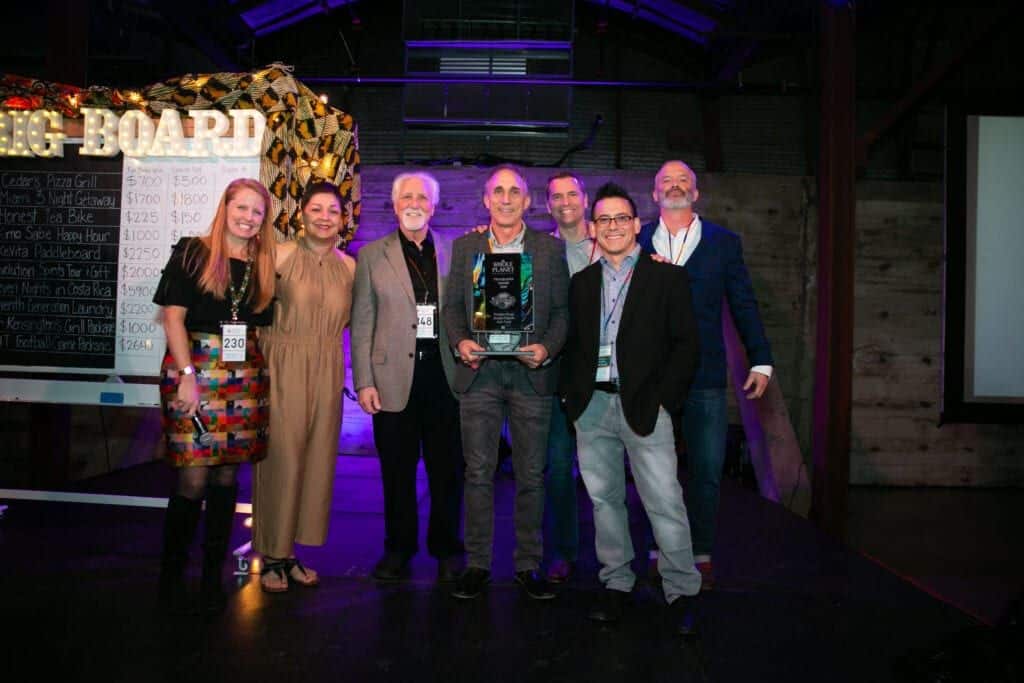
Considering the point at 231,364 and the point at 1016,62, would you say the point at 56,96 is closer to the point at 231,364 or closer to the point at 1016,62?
the point at 231,364

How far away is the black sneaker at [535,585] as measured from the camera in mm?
2754

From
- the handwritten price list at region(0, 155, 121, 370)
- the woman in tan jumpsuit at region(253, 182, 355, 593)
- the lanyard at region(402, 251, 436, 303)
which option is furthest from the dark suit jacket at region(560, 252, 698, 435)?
the handwritten price list at region(0, 155, 121, 370)

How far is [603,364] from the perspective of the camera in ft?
8.41

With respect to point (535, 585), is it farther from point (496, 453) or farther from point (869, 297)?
point (869, 297)

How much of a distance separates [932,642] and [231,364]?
9.02ft

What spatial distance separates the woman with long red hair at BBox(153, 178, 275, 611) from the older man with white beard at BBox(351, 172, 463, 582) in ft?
1.43

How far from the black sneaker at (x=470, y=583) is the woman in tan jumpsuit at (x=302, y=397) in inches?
24.7

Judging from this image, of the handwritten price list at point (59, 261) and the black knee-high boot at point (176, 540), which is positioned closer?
the black knee-high boot at point (176, 540)

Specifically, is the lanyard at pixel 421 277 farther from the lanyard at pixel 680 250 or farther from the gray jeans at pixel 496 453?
the lanyard at pixel 680 250

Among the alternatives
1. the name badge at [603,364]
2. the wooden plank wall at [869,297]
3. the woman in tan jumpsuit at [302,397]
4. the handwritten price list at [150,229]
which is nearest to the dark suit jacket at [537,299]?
the name badge at [603,364]

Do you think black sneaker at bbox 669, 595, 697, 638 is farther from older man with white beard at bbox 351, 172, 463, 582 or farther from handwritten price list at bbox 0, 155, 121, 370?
handwritten price list at bbox 0, 155, 121, 370

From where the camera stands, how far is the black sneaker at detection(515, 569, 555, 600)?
2.75 m

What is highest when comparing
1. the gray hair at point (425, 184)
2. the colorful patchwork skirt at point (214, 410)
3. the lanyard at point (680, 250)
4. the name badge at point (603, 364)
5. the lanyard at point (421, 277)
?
the gray hair at point (425, 184)

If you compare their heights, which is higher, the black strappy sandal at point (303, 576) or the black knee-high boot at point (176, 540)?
the black knee-high boot at point (176, 540)
